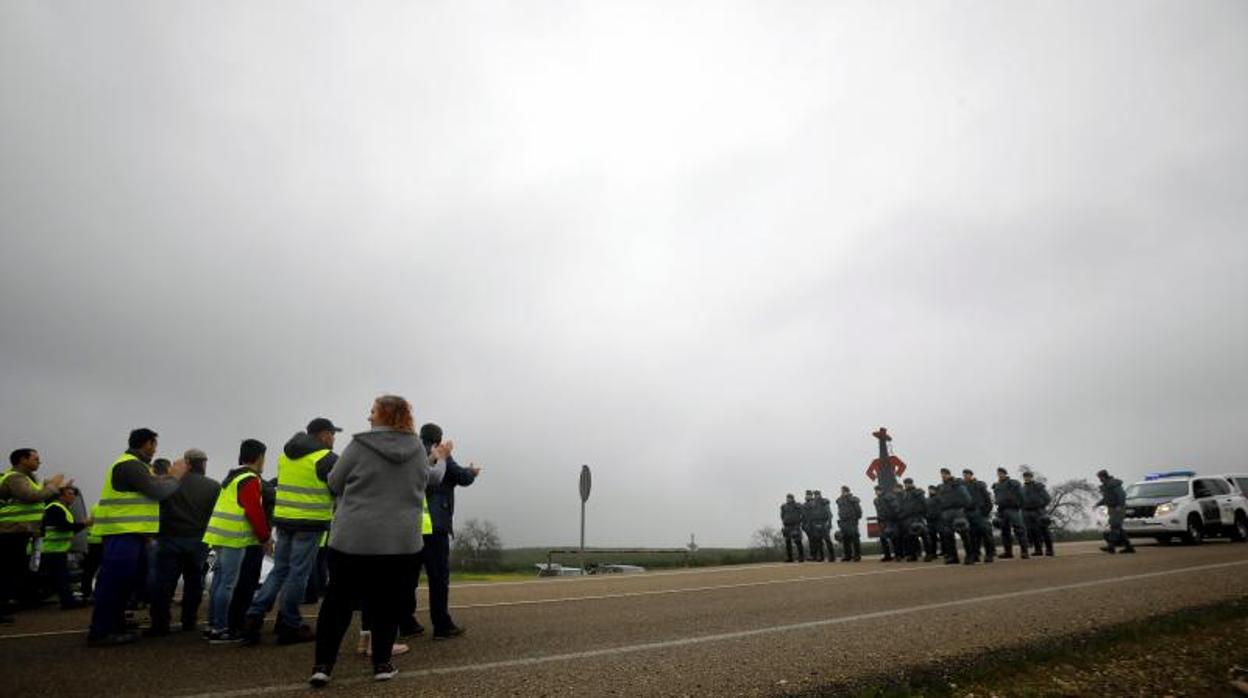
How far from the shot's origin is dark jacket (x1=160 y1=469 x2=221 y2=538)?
271 inches

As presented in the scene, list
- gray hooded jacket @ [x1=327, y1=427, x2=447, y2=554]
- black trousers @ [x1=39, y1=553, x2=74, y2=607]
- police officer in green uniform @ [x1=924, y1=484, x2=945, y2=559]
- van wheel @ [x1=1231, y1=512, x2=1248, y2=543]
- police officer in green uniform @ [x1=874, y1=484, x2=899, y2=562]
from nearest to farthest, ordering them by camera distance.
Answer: gray hooded jacket @ [x1=327, y1=427, x2=447, y2=554] < black trousers @ [x1=39, y1=553, x2=74, y2=607] < police officer in green uniform @ [x1=924, y1=484, x2=945, y2=559] < van wheel @ [x1=1231, y1=512, x2=1248, y2=543] < police officer in green uniform @ [x1=874, y1=484, x2=899, y2=562]

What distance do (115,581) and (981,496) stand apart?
16217mm

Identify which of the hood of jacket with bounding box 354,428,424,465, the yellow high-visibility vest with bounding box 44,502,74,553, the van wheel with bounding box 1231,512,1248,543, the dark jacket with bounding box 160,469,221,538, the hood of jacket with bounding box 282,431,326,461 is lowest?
the van wheel with bounding box 1231,512,1248,543

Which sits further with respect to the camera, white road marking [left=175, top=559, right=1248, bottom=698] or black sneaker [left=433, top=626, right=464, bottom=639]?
black sneaker [left=433, top=626, right=464, bottom=639]

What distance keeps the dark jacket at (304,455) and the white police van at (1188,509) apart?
1861cm

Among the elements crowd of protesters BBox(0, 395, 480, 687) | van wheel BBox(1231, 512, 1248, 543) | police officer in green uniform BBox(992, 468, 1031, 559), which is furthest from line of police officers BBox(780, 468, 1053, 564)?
crowd of protesters BBox(0, 395, 480, 687)

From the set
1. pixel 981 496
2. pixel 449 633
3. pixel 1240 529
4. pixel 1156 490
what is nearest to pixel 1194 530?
pixel 1156 490

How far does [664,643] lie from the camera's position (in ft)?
17.2

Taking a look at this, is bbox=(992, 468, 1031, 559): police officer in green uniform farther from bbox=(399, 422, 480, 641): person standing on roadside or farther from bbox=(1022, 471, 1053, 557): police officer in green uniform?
bbox=(399, 422, 480, 641): person standing on roadside

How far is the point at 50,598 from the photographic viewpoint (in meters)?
11.2

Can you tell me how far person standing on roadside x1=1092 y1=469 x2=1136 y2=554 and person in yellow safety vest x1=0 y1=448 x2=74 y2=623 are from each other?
19268 millimetres

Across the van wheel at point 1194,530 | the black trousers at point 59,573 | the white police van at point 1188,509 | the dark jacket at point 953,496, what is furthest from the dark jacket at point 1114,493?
the black trousers at point 59,573

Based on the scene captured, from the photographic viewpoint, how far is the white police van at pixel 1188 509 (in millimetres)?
16375

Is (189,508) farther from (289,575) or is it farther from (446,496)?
(446,496)
